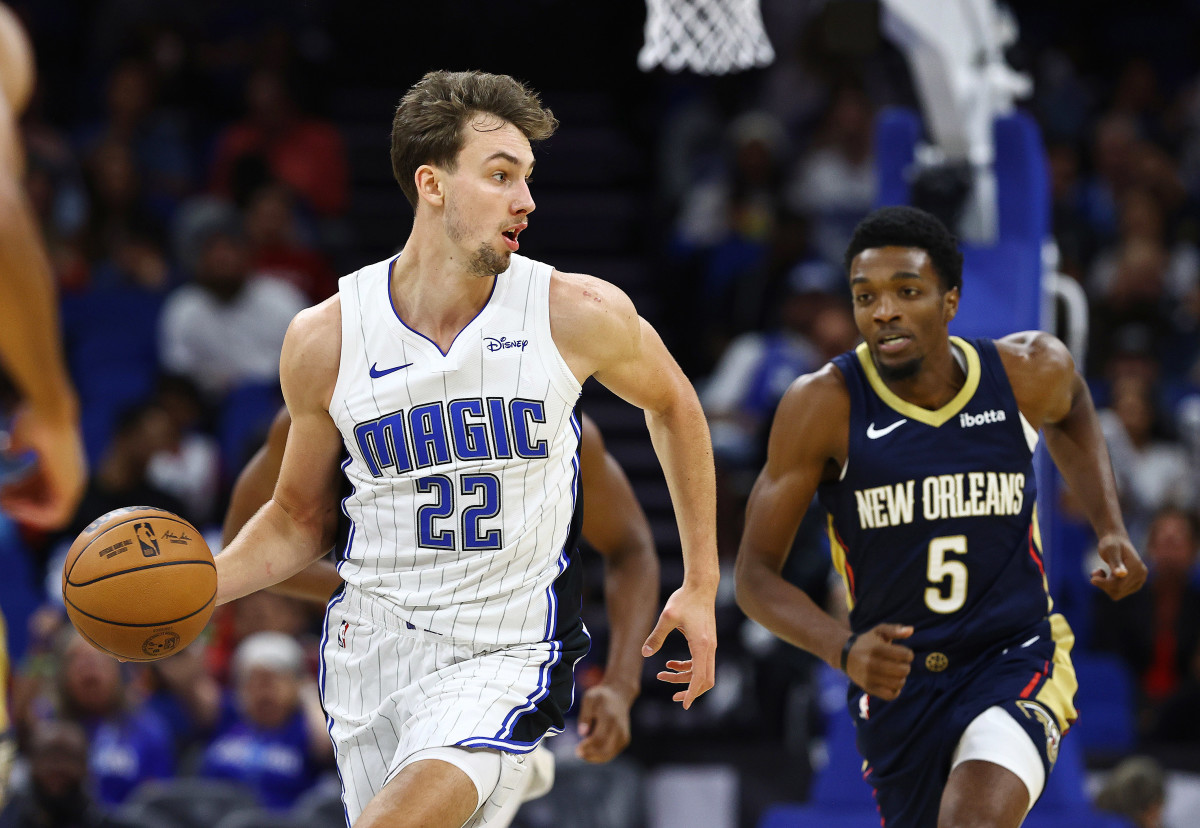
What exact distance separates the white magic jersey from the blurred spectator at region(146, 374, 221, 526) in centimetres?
559

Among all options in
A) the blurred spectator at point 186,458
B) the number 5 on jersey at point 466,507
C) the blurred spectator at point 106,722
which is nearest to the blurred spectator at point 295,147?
the blurred spectator at point 186,458

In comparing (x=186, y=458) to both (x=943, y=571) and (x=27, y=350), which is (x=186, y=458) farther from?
(x=27, y=350)

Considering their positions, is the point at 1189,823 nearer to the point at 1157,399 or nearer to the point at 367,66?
the point at 1157,399

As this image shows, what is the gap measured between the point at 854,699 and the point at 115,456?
5822mm

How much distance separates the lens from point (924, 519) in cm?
462

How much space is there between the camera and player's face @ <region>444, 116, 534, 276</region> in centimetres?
391

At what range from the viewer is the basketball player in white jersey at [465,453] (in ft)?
12.9

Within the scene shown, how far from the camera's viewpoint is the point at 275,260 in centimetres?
1088

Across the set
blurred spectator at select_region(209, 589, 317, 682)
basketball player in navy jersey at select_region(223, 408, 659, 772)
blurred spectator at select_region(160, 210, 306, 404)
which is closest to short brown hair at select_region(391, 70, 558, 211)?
basketball player in navy jersey at select_region(223, 408, 659, 772)

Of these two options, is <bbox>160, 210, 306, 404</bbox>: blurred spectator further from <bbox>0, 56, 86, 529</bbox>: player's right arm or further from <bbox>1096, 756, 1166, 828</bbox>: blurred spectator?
<bbox>0, 56, 86, 529</bbox>: player's right arm

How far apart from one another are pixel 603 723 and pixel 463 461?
3.33 feet

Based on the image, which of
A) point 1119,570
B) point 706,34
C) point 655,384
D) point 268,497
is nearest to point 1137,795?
point 1119,570

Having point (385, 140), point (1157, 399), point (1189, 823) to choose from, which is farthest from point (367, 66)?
point (1189, 823)

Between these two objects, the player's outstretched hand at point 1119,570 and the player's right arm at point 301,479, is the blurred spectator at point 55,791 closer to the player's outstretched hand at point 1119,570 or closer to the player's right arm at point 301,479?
the player's right arm at point 301,479
